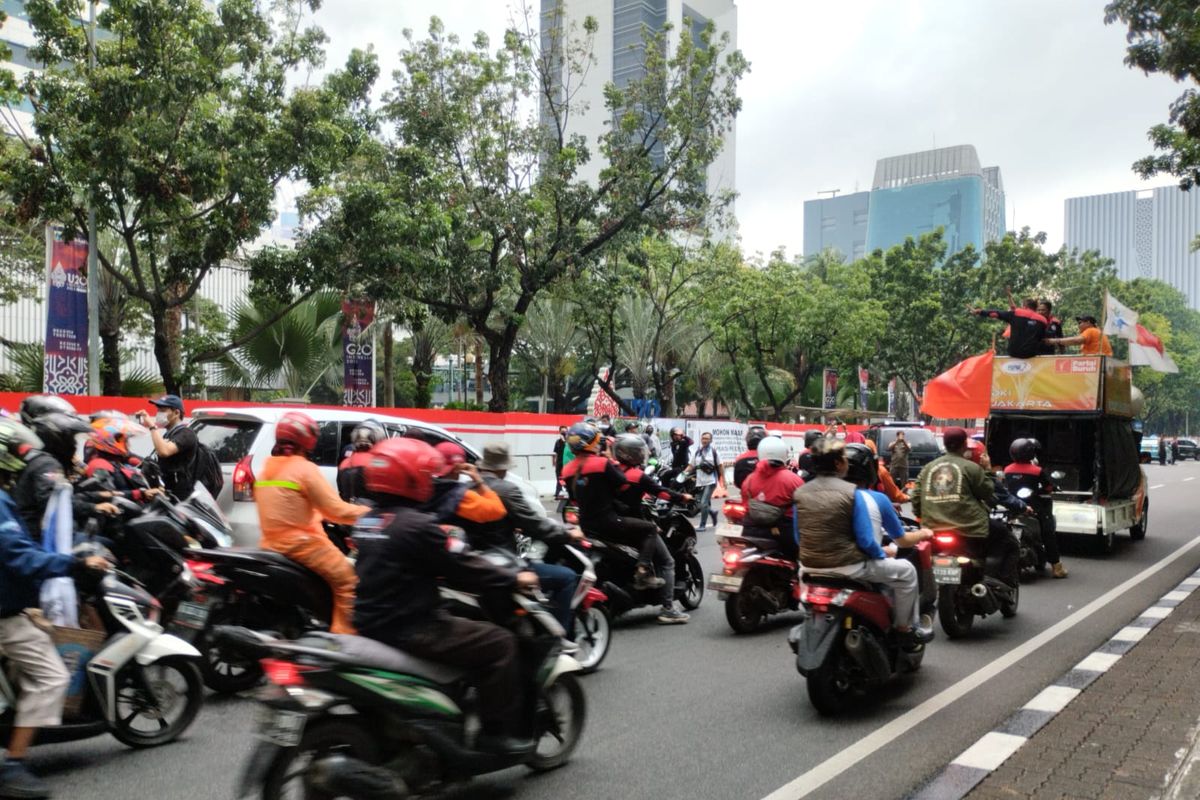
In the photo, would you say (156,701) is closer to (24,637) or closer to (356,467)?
(24,637)

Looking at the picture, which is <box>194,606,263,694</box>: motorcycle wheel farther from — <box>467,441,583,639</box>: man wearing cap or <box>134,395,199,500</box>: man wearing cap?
<box>134,395,199,500</box>: man wearing cap

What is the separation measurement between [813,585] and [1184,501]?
20842 mm

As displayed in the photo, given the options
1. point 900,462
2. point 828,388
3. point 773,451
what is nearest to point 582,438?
point 773,451

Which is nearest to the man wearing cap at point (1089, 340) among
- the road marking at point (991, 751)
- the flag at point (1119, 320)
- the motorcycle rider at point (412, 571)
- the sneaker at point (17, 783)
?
the flag at point (1119, 320)

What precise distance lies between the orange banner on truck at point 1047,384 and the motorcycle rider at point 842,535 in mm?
8161

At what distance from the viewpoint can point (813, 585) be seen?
575 centimetres

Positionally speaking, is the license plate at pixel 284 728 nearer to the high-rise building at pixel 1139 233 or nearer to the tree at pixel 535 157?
the tree at pixel 535 157

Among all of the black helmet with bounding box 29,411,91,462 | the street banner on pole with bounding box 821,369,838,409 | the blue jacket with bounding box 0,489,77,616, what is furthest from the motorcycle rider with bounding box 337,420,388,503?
the street banner on pole with bounding box 821,369,838,409

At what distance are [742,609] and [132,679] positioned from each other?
462cm

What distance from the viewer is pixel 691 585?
8.88 metres

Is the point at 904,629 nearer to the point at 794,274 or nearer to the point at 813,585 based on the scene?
the point at 813,585

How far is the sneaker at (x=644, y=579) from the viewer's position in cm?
786

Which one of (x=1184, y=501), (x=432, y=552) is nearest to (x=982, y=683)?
(x=432, y=552)

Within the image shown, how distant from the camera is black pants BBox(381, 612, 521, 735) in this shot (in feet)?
12.5
